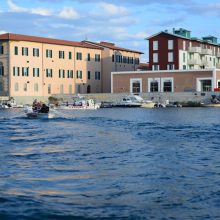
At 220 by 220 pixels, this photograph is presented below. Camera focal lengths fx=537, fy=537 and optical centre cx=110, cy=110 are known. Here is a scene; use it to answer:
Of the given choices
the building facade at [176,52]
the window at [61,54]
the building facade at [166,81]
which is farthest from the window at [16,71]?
the building facade at [176,52]

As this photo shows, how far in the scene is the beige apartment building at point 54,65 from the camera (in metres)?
101

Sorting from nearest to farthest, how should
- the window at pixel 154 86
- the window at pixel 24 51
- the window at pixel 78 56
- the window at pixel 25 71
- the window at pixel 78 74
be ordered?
the window at pixel 25 71 < the window at pixel 24 51 < the window at pixel 154 86 < the window at pixel 78 74 < the window at pixel 78 56

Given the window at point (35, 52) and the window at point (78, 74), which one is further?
the window at point (78, 74)

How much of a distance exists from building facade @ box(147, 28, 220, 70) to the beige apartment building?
1057 centimetres

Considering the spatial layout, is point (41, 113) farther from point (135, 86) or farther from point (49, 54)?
point (135, 86)

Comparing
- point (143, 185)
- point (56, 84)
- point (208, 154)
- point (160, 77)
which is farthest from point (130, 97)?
point (143, 185)

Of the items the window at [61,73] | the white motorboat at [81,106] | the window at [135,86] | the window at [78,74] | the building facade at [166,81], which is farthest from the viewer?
the window at [78,74]

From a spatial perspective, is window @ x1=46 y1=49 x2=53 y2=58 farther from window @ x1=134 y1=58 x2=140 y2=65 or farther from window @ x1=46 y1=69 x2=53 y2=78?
window @ x1=134 y1=58 x2=140 y2=65

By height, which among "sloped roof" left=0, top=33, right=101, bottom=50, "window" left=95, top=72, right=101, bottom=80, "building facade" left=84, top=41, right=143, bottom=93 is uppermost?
"sloped roof" left=0, top=33, right=101, bottom=50

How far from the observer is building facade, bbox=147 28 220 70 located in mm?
110938

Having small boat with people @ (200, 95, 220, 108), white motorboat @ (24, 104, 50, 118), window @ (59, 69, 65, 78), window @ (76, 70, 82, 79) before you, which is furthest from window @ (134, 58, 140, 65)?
white motorboat @ (24, 104, 50, 118)

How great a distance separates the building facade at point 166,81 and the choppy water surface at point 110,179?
71471 millimetres

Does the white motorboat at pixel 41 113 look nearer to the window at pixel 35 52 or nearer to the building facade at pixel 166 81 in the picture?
the window at pixel 35 52

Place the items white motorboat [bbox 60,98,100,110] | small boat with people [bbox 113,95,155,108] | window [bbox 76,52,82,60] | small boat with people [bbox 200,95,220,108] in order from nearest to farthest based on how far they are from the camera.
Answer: white motorboat [bbox 60,98,100,110], small boat with people [bbox 200,95,220,108], small boat with people [bbox 113,95,155,108], window [bbox 76,52,82,60]
